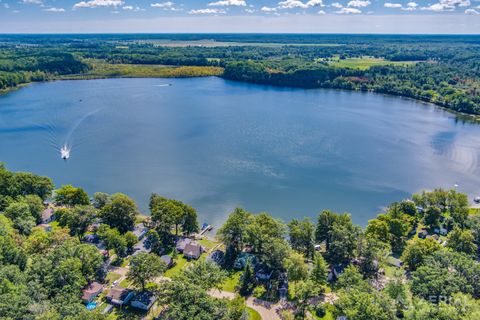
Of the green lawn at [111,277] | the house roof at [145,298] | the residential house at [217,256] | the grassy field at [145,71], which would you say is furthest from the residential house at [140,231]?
the grassy field at [145,71]

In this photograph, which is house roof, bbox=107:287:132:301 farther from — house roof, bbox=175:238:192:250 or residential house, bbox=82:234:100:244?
residential house, bbox=82:234:100:244

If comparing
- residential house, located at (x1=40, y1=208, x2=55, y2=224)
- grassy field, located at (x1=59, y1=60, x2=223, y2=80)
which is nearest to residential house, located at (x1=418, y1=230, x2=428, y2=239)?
residential house, located at (x1=40, y1=208, x2=55, y2=224)

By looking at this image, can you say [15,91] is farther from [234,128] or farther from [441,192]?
[441,192]

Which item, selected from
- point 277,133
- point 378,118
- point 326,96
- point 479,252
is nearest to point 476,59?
point 326,96

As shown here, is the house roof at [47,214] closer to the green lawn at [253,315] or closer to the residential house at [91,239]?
the residential house at [91,239]

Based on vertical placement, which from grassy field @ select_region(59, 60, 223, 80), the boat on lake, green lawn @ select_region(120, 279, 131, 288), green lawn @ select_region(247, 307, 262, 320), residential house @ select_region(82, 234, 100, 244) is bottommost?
green lawn @ select_region(247, 307, 262, 320)

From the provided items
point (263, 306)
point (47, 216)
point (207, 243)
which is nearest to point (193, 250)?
point (207, 243)
